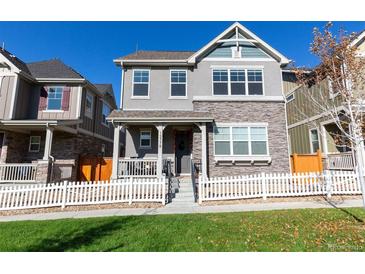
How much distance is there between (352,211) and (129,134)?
36.5ft

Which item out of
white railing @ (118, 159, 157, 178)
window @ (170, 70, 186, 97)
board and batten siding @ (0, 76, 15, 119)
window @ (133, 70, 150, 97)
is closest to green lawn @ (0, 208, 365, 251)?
white railing @ (118, 159, 157, 178)

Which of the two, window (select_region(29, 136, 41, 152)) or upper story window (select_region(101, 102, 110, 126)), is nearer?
window (select_region(29, 136, 41, 152))

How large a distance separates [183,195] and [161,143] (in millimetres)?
3002

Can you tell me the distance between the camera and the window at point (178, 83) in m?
13.4

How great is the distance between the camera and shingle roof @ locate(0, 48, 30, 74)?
46.0ft

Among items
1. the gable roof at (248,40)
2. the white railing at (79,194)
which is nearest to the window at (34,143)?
the white railing at (79,194)

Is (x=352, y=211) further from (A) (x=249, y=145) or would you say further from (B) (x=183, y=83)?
(B) (x=183, y=83)

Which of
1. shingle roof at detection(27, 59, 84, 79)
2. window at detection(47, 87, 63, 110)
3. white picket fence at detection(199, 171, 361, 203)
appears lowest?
white picket fence at detection(199, 171, 361, 203)

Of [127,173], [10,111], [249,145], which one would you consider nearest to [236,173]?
[249,145]

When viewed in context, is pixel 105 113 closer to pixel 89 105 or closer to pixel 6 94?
pixel 89 105

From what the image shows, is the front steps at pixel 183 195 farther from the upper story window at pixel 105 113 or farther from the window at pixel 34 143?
the upper story window at pixel 105 113

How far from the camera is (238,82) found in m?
13.3

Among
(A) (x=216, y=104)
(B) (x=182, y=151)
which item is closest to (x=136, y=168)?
(B) (x=182, y=151)

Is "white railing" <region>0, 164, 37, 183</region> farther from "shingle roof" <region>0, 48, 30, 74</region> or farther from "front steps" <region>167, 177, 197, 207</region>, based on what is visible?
"front steps" <region>167, 177, 197, 207</region>
